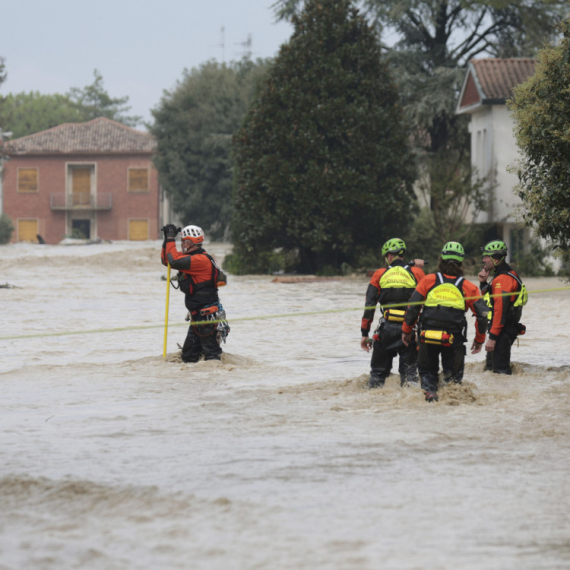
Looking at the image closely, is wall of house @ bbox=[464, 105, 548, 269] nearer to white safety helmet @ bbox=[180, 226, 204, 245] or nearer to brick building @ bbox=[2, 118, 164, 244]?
white safety helmet @ bbox=[180, 226, 204, 245]

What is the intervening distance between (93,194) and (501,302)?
6945 cm

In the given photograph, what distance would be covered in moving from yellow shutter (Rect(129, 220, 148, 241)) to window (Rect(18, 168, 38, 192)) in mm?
7833

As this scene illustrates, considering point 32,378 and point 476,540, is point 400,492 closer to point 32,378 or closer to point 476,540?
point 476,540

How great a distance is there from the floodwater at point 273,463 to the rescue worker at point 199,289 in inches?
12.0

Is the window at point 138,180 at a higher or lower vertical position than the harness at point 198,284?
higher

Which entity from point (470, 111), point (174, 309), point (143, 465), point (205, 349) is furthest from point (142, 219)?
point (143, 465)

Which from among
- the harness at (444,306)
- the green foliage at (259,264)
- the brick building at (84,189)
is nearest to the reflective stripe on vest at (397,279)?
the harness at (444,306)

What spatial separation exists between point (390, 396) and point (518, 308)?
2304mm

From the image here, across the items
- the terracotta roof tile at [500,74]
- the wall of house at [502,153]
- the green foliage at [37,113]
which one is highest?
the green foliage at [37,113]

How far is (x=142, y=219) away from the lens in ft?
257

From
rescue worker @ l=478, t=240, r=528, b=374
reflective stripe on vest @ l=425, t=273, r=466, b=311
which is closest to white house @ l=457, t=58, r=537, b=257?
rescue worker @ l=478, t=240, r=528, b=374

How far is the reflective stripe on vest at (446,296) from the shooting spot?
974 cm

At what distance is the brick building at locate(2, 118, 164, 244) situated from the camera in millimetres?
78125

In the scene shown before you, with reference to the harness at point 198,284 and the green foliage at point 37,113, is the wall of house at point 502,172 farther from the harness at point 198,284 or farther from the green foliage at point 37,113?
the green foliage at point 37,113
